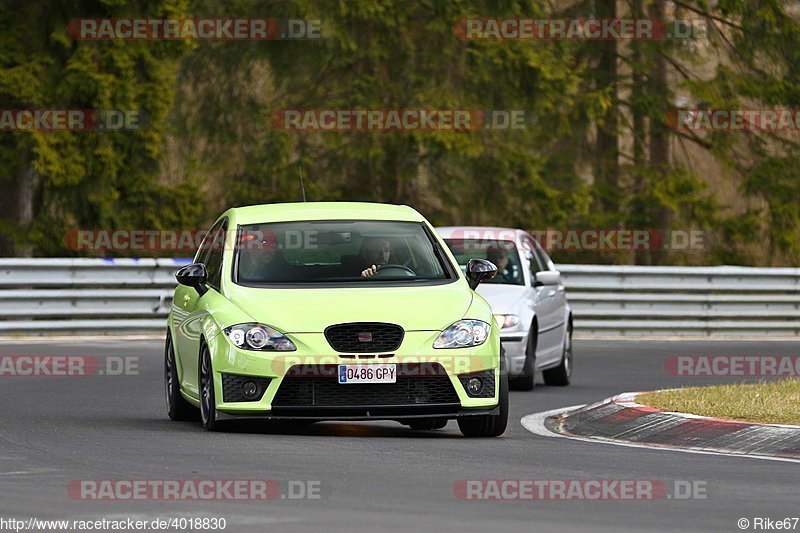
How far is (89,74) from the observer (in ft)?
96.2

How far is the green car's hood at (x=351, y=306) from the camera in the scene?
40.7 feet

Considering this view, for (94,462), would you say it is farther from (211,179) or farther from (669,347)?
(211,179)

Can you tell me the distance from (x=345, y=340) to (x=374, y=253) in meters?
1.29

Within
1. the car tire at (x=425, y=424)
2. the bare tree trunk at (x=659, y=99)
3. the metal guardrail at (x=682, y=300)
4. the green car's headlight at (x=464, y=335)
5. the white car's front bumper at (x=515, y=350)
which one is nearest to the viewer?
the green car's headlight at (x=464, y=335)

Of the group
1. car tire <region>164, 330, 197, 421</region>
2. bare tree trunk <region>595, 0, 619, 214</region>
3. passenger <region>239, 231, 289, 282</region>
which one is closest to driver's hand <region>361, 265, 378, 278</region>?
passenger <region>239, 231, 289, 282</region>

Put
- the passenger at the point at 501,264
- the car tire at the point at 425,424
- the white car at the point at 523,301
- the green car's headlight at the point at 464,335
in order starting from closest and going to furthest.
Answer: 1. the green car's headlight at the point at 464,335
2. the car tire at the point at 425,424
3. the white car at the point at 523,301
4. the passenger at the point at 501,264

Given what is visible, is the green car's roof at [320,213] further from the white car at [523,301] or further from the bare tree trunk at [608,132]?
the bare tree trunk at [608,132]

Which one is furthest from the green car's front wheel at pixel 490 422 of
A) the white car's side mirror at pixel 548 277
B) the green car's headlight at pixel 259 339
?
the white car's side mirror at pixel 548 277

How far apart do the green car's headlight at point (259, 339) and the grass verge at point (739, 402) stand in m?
3.09

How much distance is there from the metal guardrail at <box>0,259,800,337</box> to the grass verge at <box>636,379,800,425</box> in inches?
457

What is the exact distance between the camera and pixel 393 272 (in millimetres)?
13336

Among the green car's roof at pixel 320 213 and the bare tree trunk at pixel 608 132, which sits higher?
the bare tree trunk at pixel 608 132

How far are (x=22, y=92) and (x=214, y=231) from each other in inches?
588

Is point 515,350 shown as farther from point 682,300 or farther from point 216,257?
point 682,300
